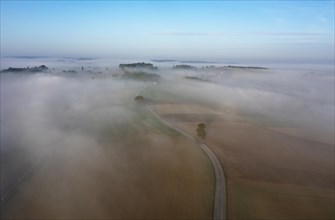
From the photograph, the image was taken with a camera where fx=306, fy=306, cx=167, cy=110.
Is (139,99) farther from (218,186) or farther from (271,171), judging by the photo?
(218,186)

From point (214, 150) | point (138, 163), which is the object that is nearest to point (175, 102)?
point (214, 150)

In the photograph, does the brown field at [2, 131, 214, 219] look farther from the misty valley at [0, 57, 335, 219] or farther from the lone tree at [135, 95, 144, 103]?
the lone tree at [135, 95, 144, 103]

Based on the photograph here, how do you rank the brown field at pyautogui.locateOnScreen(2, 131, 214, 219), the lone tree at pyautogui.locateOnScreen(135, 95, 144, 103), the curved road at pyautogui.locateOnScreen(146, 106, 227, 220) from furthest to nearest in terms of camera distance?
1. the lone tree at pyautogui.locateOnScreen(135, 95, 144, 103)
2. the curved road at pyautogui.locateOnScreen(146, 106, 227, 220)
3. the brown field at pyautogui.locateOnScreen(2, 131, 214, 219)

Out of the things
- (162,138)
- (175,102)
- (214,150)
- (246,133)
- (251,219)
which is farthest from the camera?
(175,102)

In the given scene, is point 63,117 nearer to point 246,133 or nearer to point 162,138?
point 162,138

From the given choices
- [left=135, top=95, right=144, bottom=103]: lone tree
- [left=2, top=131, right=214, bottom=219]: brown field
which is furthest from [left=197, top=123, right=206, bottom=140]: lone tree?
[left=135, top=95, right=144, bottom=103]: lone tree

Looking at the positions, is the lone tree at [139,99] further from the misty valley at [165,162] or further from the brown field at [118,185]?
the brown field at [118,185]
